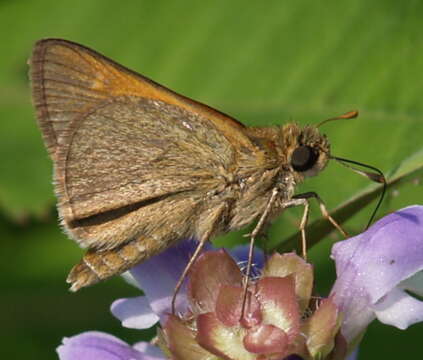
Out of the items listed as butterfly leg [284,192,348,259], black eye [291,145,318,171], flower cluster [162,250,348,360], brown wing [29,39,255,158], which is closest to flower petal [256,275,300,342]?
flower cluster [162,250,348,360]

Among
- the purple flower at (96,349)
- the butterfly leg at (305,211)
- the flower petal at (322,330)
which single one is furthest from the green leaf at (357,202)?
the purple flower at (96,349)

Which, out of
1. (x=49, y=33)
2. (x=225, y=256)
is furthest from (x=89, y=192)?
(x=49, y=33)

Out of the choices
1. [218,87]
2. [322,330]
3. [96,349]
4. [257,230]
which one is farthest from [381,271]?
[218,87]

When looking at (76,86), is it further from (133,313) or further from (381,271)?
(381,271)

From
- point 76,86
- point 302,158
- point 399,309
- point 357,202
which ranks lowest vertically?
point 399,309

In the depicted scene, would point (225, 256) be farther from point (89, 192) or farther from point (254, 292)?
point (89, 192)
